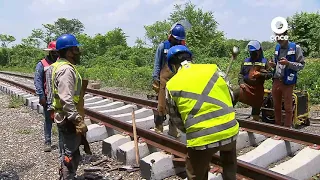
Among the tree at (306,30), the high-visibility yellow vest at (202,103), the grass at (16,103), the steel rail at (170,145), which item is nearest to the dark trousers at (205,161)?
the high-visibility yellow vest at (202,103)

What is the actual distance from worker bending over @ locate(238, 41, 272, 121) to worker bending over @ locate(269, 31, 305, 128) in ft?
1.04

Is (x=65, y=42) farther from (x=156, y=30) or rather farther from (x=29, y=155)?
(x=156, y=30)

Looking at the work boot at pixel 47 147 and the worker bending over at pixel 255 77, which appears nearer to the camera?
the work boot at pixel 47 147

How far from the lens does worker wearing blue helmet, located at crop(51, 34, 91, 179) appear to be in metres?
4.05

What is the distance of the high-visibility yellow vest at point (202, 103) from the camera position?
122 inches

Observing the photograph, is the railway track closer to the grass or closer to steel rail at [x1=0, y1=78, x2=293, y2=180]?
steel rail at [x1=0, y1=78, x2=293, y2=180]

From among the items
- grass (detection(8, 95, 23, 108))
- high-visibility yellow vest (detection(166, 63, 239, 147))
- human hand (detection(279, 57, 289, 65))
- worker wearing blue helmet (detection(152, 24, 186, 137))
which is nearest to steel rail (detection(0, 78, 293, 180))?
worker wearing blue helmet (detection(152, 24, 186, 137))

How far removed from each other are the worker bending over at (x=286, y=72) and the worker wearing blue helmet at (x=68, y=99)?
12.0 feet

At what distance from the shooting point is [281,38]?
21.3 ft

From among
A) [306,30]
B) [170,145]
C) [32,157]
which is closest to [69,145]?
[170,145]

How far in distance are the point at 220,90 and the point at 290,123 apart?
3964mm

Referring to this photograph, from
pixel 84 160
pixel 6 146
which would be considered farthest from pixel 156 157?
pixel 6 146

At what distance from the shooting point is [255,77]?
7098 mm

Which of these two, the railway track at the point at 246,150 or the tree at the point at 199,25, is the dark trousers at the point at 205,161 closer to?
the railway track at the point at 246,150
